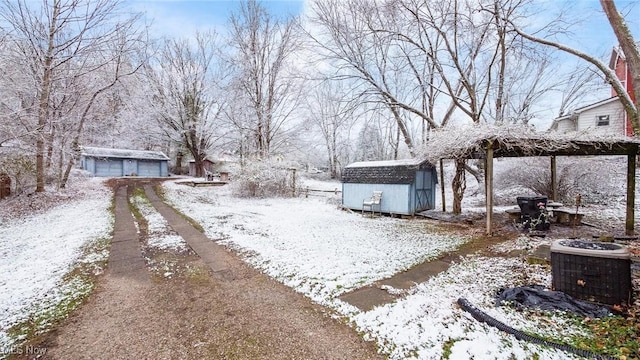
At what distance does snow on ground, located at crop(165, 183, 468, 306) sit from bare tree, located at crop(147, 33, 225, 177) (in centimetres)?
1346

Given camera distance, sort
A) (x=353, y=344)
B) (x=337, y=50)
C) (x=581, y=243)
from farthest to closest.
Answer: (x=337, y=50) < (x=581, y=243) < (x=353, y=344)

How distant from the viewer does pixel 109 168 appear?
23.5 meters

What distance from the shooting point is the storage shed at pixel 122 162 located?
2262 centimetres

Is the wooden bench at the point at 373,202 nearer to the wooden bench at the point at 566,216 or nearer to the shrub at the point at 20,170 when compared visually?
the wooden bench at the point at 566,216

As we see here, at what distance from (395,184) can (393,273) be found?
5.91 m

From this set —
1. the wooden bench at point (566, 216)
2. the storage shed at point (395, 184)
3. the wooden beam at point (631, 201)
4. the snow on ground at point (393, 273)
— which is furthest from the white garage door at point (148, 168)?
the wooden beam at point (631, 201)

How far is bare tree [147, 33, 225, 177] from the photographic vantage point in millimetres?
20969

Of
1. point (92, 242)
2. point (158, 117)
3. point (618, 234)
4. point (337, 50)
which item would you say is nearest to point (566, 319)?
point (618, 234)

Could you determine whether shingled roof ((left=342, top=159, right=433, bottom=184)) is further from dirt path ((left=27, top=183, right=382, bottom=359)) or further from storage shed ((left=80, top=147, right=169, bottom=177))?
storage shed ((left=80, top=147, right=169, bottom=177))

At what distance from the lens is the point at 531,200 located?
299 inches

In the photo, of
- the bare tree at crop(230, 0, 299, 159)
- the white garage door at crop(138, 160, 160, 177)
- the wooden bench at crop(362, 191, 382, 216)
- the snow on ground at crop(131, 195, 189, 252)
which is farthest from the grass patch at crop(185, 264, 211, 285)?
the white garage door at crop(138, 160, 160, 177)

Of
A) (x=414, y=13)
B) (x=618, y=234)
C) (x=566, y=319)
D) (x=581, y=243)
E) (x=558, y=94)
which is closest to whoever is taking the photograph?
(x=566, y=319)

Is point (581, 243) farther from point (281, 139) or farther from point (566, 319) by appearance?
point (281, 139)

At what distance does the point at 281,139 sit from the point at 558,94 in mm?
19444
